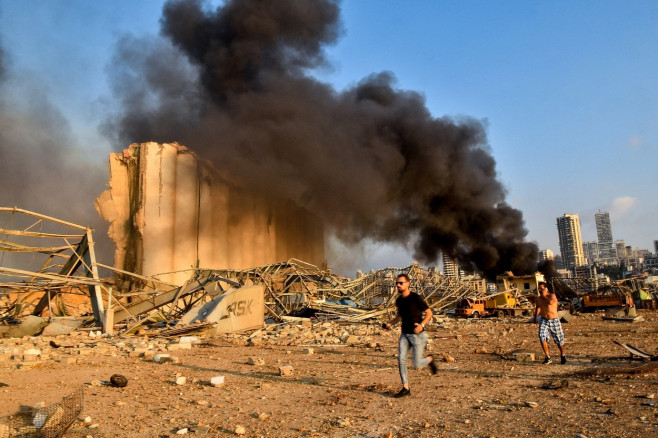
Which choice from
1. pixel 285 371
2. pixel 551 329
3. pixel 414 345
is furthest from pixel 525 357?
pixel 285 371

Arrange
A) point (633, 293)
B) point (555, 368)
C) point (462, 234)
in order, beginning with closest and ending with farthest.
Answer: point (555, 368)
point (633, 293)
point (462, 234)

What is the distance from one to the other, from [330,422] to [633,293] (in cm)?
2701

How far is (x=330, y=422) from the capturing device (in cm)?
400

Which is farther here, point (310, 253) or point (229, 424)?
point (310, 253)

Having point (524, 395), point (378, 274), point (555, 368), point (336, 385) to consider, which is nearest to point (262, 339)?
point (336, 385)

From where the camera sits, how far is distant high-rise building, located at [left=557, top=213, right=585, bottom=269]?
122375mm

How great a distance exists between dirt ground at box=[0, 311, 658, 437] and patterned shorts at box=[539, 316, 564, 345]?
0.47 m

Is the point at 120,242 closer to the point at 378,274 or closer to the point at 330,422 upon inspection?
the point at 378,274

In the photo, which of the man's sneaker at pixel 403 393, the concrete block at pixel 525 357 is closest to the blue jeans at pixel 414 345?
the man's sneaker at pixel 403 393

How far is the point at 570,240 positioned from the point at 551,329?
13185 centimetres

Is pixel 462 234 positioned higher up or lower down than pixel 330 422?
higher up

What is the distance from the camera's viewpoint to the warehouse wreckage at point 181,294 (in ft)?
42.0

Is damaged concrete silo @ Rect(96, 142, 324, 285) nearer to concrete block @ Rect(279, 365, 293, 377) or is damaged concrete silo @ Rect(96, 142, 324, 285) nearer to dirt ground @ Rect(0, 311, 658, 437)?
dirt ground @ Rect(0, 311, 658, 437)

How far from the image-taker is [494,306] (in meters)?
20.0
